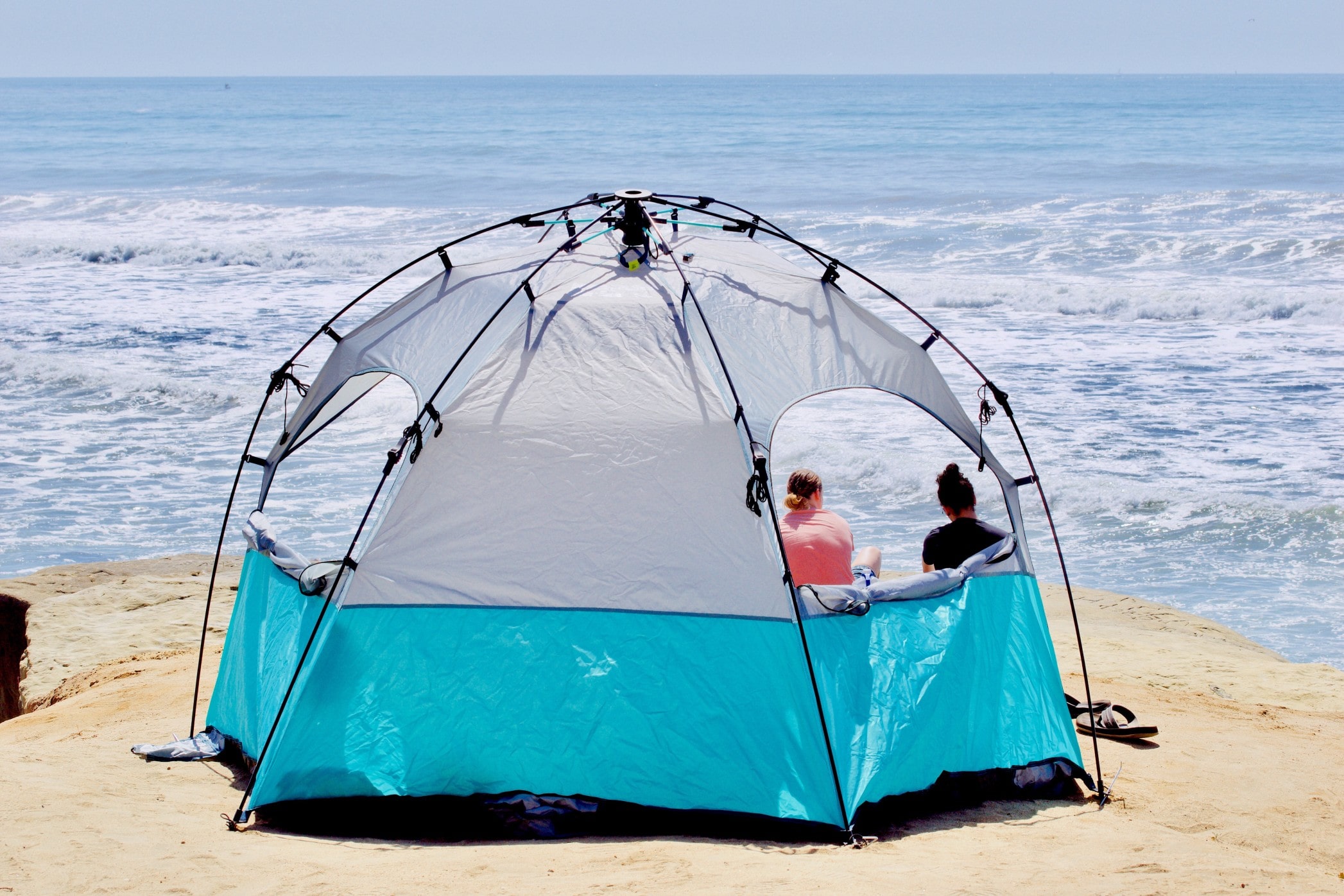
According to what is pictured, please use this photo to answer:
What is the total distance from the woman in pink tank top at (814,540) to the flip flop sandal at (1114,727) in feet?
5.30

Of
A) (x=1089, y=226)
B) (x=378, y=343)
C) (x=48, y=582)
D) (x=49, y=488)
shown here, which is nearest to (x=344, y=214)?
(x=1089, y=226)

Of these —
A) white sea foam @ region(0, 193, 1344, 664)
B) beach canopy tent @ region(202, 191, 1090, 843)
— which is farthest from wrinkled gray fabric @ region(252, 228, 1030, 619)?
white sea foam @ region(0, 193, 1344, 664)

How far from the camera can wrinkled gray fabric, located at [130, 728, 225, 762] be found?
5.49 m

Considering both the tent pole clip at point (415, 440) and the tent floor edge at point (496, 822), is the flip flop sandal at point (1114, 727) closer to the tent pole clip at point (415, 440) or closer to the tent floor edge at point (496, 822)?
the tent floor edge at point (496, 822)

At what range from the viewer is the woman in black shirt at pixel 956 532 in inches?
213

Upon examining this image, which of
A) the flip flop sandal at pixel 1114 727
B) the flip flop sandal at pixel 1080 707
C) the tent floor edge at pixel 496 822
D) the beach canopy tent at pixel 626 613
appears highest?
the beach canopy tent at pixel 626 613

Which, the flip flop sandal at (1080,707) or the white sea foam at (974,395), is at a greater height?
the white sea foam at (974,395)

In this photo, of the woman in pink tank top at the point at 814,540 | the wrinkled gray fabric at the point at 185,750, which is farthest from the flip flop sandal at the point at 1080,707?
the wrinkled gray fabric at the point at 185,750

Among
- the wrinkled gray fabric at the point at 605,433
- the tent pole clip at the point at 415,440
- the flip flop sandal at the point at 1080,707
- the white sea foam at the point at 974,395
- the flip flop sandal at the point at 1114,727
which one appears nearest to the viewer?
the wrinkled gray fabric at the point at 605,433

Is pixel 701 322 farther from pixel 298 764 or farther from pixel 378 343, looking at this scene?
pixel 298 764

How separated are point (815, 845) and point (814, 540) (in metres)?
1.32

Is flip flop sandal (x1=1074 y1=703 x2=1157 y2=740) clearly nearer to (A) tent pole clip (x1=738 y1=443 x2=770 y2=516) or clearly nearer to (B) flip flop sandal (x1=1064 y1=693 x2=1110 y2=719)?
(B) flip flop sandal (x1=1064 y1=693 x2=1110 y2=719)

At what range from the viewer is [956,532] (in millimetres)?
5473

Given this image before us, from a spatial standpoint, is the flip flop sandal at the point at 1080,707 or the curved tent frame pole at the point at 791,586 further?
the flip flop sandal at the point at 1080,707
